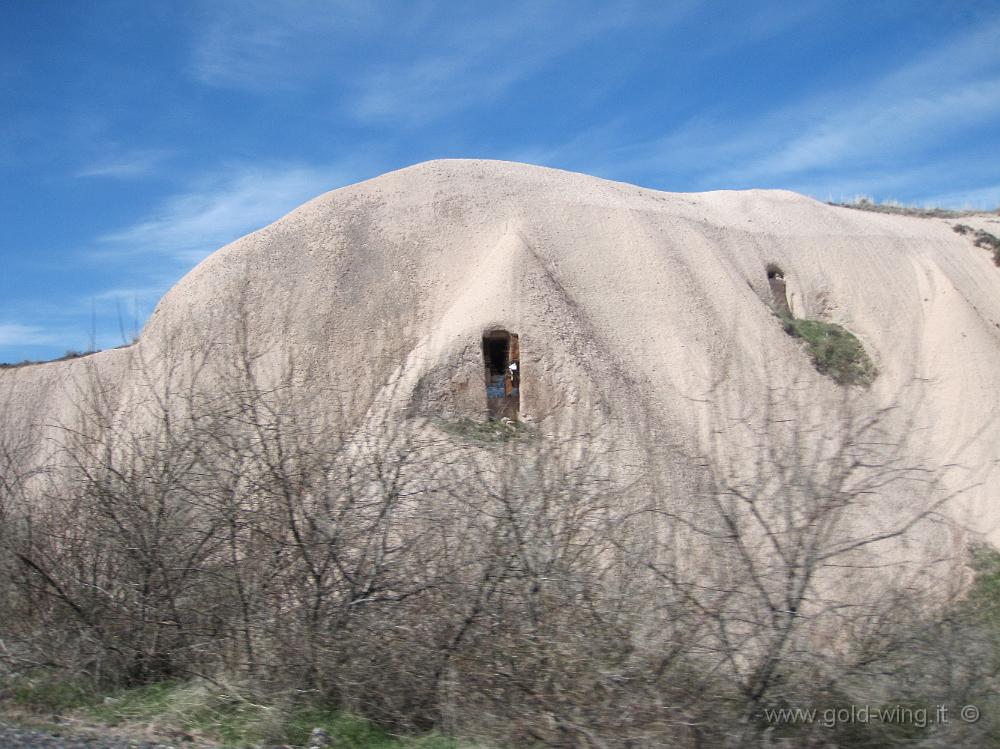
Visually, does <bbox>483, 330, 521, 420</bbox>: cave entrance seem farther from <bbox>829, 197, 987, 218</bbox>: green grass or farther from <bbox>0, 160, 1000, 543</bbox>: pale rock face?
<bbox>829, 197, 987, 218</bbox>: green grass

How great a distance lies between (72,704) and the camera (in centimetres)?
571

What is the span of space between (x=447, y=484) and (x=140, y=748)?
2.71 meters

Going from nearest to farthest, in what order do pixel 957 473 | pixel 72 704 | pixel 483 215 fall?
pixel 72 704 → pixel 957 473 → pixel 483 215

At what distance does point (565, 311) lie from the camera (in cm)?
1542

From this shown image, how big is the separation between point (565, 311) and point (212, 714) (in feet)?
36.5

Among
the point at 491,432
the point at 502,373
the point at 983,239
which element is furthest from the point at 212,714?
the point at 983,239

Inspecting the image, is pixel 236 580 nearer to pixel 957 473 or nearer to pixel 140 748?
pixel 140 748

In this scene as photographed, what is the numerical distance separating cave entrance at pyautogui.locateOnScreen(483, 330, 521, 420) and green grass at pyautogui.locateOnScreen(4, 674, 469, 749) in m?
8.38

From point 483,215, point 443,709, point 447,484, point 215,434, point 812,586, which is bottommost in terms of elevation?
point 443,709

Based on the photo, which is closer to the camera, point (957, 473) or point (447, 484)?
point (447, 484)

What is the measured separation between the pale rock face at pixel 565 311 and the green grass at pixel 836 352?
45cm

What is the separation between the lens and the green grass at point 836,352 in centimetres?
1812

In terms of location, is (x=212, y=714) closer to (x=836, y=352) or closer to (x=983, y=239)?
(x=836, y=352)

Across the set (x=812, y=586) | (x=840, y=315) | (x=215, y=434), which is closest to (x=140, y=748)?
(x=215, y=434)
